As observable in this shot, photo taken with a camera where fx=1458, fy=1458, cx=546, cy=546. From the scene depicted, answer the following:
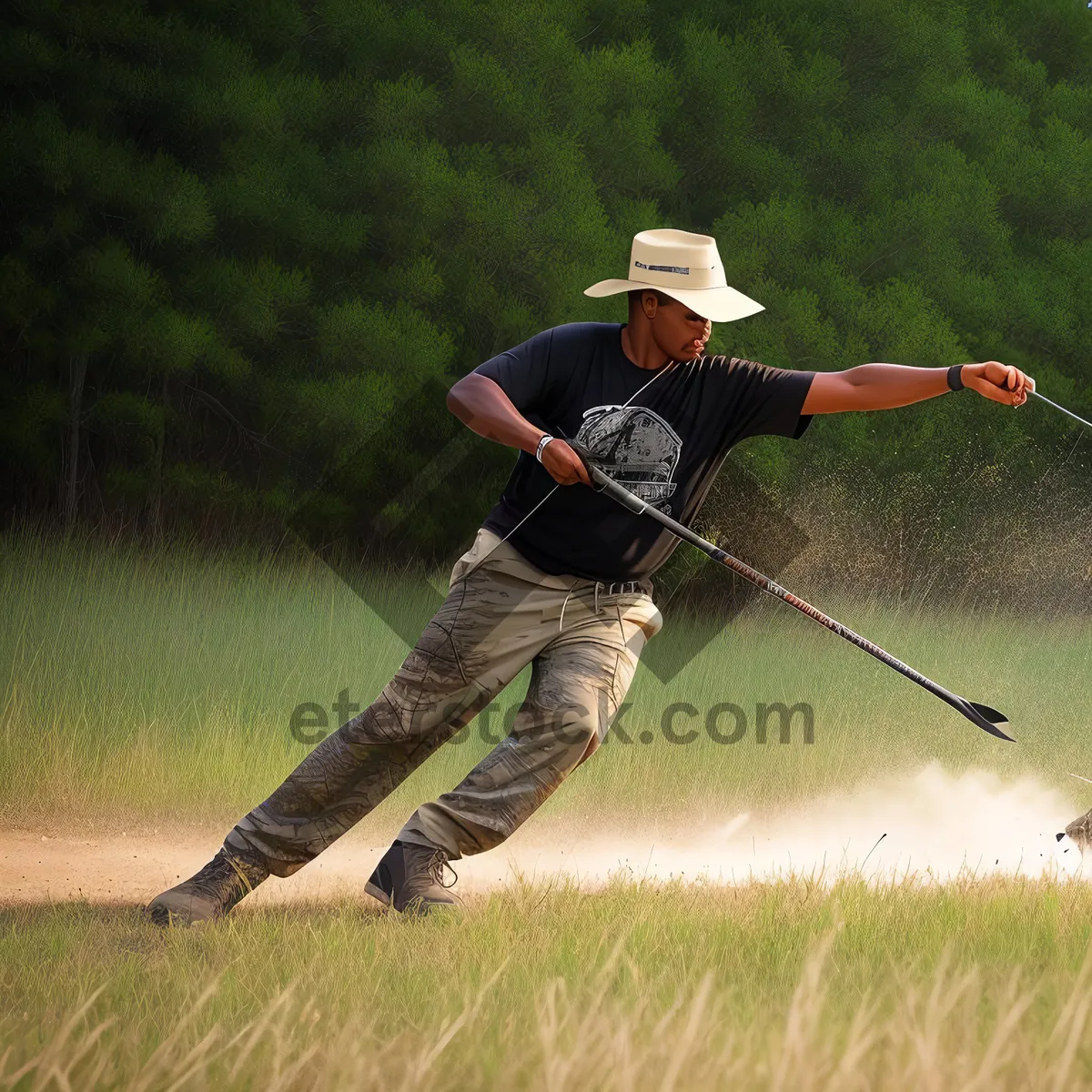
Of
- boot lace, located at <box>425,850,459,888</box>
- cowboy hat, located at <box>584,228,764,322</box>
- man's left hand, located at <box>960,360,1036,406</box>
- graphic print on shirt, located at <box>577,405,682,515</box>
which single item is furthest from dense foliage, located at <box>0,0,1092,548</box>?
boot lace, located at <box>425,850,459,888</box>

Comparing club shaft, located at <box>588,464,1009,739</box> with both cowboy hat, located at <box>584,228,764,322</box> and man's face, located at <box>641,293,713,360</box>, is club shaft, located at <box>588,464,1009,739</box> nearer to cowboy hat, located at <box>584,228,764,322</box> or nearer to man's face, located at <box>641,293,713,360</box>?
man's face, located at <box>641,293,713,360</box>

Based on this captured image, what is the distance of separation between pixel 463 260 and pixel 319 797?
957cm

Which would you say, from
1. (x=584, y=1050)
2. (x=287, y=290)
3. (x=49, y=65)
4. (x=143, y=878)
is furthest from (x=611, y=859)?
(x=49, y=65)

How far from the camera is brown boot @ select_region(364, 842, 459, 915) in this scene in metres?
4.38

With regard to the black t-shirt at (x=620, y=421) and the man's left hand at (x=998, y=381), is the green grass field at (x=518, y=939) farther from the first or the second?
the man's left hand at (x=998, y=381)

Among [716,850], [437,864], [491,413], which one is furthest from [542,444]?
[716,850]

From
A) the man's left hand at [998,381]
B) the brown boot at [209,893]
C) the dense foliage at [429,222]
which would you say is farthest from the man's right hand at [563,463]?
the dense foliage at [429,222]

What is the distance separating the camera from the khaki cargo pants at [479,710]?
4398 millimetres

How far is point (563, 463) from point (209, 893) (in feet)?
5.43

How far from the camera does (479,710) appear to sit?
4.53m

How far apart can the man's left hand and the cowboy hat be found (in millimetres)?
658

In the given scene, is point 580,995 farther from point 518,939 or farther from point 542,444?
point 542,444

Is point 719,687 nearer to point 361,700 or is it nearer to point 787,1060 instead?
point 361,700

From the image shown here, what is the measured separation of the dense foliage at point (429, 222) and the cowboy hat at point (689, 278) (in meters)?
8.33
